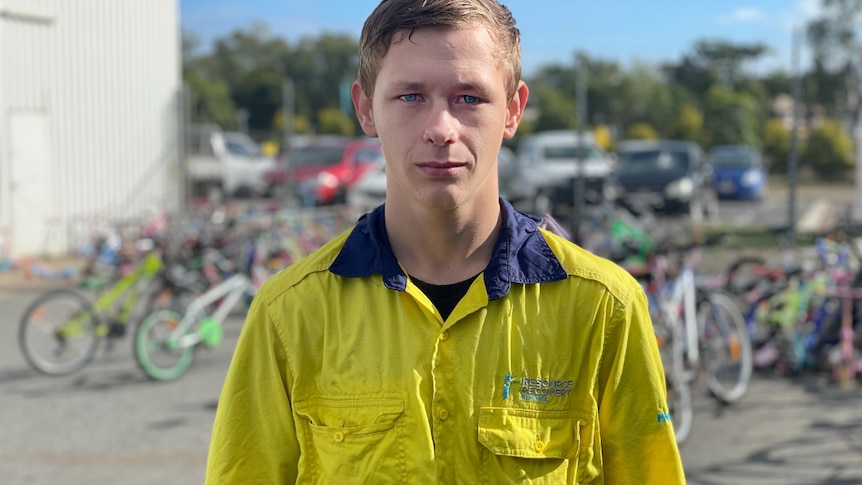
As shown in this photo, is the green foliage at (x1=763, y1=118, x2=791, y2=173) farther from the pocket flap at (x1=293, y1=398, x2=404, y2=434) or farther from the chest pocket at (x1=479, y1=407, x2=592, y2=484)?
the pocket flap at (x1=293, y1=398, x2=404, y2=434)

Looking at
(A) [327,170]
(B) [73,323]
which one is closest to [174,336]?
(B) [73,323]

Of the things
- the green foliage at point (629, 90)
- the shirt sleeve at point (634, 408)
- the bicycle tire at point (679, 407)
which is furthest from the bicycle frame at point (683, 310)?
the green foliage at point (629, 90)

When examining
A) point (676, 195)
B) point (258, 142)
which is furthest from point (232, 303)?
point (258, 142)

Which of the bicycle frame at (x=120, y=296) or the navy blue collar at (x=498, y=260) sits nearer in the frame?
the navy blue collar at (x=498, y=260)

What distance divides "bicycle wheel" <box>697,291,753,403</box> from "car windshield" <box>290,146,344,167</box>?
19299mm

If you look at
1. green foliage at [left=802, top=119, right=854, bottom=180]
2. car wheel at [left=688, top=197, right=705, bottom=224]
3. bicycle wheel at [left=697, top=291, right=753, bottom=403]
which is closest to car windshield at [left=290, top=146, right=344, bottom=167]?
car wheel at [left=688, top=197, right=705, bottom=224]

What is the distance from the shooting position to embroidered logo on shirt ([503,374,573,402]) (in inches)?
64.6

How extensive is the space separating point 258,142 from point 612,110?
20.6 m

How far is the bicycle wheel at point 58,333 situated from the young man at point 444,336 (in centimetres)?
691

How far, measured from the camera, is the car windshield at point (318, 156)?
2595cm

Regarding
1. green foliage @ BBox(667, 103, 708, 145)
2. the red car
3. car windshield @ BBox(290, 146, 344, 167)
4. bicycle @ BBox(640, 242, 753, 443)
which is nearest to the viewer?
bicycle @ BBox(640, 242, 753, 443)

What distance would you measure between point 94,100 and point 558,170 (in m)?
10.9

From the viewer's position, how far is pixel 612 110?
174 ft

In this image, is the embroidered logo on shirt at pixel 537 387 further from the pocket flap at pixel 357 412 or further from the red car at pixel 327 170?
the red car at pixel 327 170
